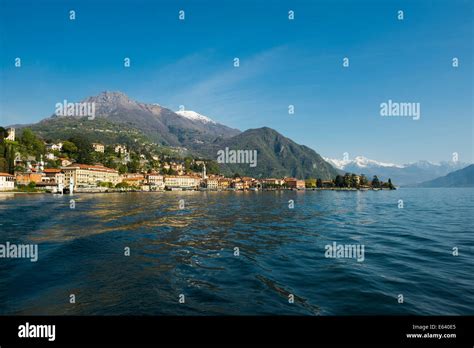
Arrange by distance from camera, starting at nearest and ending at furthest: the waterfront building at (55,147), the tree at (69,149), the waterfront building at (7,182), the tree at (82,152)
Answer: the waterfront building at (7,182), the tree at (82,152), the waterfront building at (55,147), the tree at (69,149)

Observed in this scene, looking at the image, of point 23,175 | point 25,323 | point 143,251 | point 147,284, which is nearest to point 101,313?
point 147,284

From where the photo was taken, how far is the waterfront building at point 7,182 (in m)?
102

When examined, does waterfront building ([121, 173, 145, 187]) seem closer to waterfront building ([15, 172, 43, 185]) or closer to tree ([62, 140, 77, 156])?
tree ([62, 140, 77, 156])

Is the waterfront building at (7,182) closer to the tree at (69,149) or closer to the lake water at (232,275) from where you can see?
the tree at (69,149)

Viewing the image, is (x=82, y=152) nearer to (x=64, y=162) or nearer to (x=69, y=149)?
Result: (x=69, y=149)

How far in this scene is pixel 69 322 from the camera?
17.6ft

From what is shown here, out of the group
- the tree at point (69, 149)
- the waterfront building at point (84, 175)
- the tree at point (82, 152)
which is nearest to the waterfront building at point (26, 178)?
the waterfront building at point (84, 175)

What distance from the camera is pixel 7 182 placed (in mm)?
105688

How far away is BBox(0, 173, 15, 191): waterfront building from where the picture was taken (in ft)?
336

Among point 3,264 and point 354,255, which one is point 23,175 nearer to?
point 3,264

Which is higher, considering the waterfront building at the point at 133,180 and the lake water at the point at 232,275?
the waterfront building at the point at 133,180

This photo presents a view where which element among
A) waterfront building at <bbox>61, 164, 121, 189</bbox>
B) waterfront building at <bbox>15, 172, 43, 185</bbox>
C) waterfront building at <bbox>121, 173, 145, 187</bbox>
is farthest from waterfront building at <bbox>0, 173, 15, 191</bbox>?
waterfront building at <bbox>121, 173, 145, 187</bbox>

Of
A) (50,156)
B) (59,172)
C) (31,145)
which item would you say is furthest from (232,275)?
(50,156)

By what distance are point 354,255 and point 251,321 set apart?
48.1 feet
